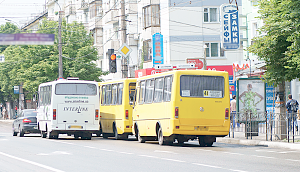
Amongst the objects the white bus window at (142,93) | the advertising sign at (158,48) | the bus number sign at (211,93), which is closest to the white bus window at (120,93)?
the white bus window at (142,93)

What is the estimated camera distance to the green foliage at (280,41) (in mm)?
18766

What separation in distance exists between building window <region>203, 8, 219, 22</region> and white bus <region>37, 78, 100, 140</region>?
75.0ft

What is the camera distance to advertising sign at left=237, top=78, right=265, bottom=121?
23516mm

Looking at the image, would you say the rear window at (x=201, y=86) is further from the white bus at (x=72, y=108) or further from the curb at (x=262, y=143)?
the white bus at (x=72, y=108)

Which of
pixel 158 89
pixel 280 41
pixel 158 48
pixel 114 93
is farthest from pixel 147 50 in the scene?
pixel 280 41

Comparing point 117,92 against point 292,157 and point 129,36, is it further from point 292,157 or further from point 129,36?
point 129,36

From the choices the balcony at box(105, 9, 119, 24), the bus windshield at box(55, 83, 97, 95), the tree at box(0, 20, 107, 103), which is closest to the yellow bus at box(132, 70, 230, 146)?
the bus windshield at box(55, 83, 97, 95)

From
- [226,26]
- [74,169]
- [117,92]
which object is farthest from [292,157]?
[226,26]

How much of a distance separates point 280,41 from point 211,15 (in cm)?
2749

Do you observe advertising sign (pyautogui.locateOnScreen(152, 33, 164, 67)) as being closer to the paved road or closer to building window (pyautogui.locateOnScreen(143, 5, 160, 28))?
building window (pyautogui.locateOnScreen(143, 5, 160, 28))

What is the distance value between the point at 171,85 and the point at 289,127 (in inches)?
182

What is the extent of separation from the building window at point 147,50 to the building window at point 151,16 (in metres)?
1.52

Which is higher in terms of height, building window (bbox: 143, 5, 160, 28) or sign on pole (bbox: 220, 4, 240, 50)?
building window (bbox: 143, 5, 160, 28)

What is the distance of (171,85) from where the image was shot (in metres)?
20.1
